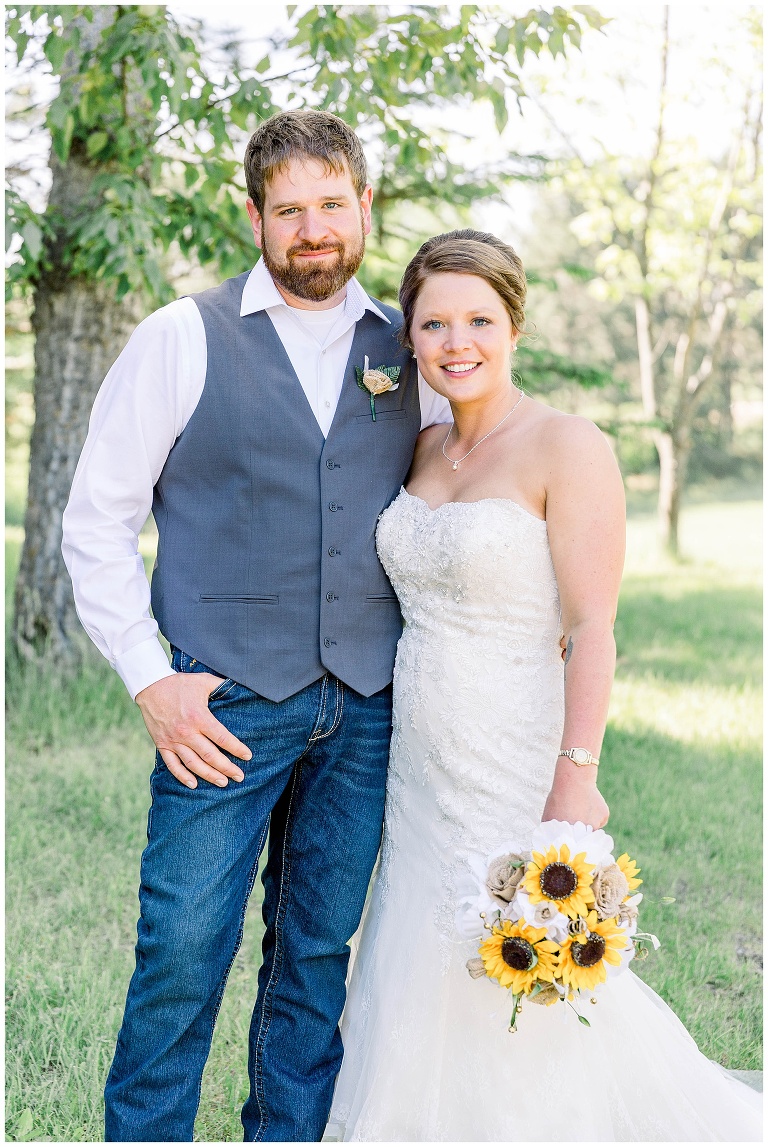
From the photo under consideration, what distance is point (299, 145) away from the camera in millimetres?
2316

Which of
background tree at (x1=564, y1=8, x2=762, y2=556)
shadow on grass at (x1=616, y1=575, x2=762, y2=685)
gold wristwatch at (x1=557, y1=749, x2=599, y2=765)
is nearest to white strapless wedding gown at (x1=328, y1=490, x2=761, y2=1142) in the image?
gold wristwatch at (x1=557, y1=749, x2=599, y2=765)

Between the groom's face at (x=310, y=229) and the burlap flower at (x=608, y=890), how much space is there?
1364 mm

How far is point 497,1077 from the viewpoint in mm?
2285

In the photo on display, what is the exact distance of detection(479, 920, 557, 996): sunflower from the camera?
1.87 metres

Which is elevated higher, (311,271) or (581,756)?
(311,271)

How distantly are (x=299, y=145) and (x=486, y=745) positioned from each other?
1.38 meters

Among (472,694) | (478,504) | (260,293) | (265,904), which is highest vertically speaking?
(260,293)

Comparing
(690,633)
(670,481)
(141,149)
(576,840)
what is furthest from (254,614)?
(670,481)

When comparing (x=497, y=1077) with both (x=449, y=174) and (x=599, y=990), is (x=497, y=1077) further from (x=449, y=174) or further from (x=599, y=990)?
(x=449, y=174)

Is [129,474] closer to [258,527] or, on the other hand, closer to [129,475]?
[129,475]

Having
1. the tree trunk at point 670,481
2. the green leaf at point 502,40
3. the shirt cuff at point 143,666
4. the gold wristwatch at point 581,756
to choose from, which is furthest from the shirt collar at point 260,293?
the tree trunk at point 670,481

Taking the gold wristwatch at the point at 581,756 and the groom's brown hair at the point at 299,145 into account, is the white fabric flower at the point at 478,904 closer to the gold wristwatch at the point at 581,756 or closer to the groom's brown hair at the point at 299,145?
the gold wristwatch at the point at 581,756

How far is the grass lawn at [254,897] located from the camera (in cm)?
289

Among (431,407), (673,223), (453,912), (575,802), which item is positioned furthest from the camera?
(673,223)
